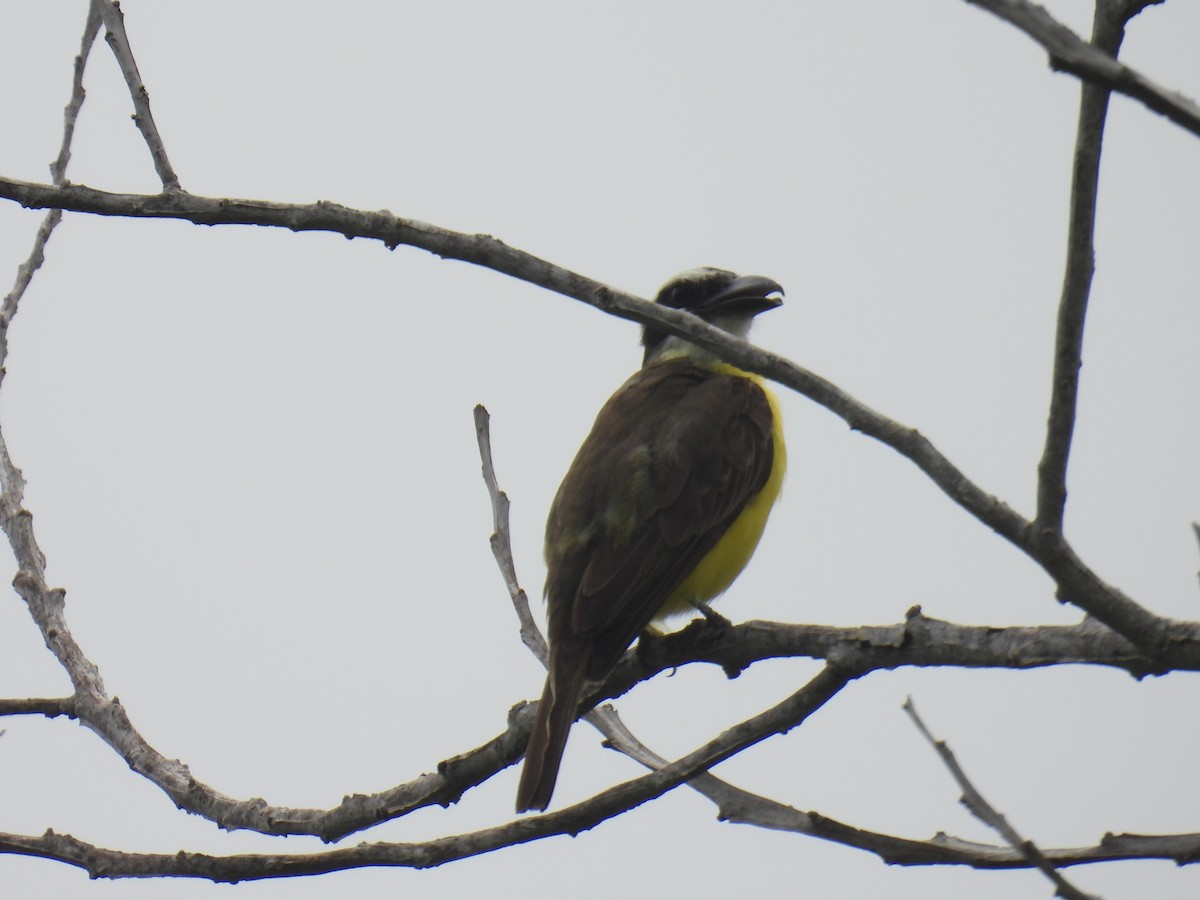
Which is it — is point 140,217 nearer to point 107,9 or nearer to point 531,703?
point 107,9

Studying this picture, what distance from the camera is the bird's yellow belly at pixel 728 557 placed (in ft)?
18.5

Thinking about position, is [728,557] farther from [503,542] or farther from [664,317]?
[664,317]

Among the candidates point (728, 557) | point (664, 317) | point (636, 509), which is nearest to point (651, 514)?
point (636, 509)

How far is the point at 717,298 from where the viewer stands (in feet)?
24.0

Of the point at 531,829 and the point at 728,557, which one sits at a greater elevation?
the point at 728,557

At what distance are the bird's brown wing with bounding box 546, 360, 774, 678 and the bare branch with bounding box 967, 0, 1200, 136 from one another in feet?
11.0

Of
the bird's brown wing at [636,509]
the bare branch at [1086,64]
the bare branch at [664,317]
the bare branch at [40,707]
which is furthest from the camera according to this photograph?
the bird's brown wing at [636,509]

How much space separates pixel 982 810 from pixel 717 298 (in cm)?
500

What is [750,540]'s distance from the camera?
597 centimetres

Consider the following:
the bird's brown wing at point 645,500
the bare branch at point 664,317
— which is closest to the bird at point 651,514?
the bird's brown wing at point 645,500

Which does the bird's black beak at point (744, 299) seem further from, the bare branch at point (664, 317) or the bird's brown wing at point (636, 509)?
the bare branch at point (664, 317)

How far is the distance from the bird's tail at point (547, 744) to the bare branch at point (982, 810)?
6.45ft

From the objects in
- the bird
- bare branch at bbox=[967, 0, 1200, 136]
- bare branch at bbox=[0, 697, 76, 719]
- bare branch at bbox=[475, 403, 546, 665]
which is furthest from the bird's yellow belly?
bare branch at bbox=[967, 0, 1200, 136]

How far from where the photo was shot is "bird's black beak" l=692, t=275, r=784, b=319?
7176 mm
